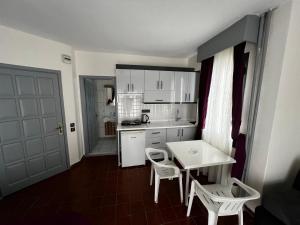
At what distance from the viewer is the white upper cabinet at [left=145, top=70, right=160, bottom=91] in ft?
10.2

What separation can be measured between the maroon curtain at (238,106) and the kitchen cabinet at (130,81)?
6.12ft

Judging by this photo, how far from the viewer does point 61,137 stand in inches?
107

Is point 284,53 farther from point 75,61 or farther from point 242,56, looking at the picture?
point 75,61

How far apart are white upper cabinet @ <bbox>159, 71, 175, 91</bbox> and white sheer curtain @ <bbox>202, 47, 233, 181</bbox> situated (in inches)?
Result: 39.1

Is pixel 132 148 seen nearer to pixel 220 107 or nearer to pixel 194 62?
pixel 220 107

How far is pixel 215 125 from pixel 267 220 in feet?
4.42

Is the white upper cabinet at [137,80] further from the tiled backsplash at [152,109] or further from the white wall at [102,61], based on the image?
the white wall at [102,61]

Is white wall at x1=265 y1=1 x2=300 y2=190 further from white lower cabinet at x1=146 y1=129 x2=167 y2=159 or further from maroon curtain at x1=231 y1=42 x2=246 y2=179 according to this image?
white lower cabinet at x1=146 y1=129 x2=167 y2=159

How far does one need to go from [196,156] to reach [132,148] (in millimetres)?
1449

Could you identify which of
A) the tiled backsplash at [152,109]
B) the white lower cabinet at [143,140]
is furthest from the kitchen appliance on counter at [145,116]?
the white lower cabinet at [143,140]

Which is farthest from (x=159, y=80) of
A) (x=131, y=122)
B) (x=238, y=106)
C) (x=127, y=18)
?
(x=238, y=106)

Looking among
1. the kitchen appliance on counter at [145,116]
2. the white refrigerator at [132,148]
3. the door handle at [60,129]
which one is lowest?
the white refrigerator at [132,148]

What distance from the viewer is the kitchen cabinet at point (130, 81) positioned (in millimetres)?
3010

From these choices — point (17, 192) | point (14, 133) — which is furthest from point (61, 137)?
point (17, 192)
